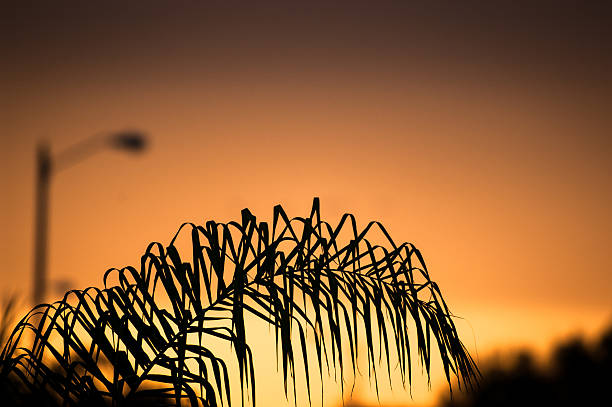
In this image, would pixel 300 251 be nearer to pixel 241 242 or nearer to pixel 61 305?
pixel 241 242

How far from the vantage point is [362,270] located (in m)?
2.27

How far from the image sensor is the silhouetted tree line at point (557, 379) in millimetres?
14219

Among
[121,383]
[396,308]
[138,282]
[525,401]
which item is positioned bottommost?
[525,401]

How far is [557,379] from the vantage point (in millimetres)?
14414

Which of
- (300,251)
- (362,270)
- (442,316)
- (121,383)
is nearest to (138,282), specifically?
(121,383)

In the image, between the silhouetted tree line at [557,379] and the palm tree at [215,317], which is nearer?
the palm tree at [215,317]

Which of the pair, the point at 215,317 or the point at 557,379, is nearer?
the point at 215,317

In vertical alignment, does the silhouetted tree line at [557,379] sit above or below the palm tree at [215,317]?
below

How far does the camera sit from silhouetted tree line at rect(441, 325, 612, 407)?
46.6 feet

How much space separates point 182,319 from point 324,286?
0.47m

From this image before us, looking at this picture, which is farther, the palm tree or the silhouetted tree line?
the silhouetted tree line

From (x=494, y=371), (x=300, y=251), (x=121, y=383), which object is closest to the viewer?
(x=121, y=383)

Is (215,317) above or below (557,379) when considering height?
above

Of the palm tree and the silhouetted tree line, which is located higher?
the palm tree
